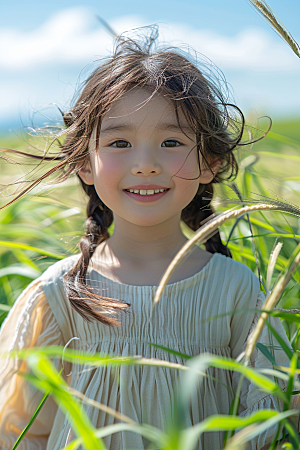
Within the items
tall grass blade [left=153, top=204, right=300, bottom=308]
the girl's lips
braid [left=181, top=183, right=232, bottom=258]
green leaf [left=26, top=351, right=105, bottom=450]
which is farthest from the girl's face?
green leaf [left=26, top=351, right=105, bottom=450]

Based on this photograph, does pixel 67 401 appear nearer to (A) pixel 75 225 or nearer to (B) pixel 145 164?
(B) pixel 145 164

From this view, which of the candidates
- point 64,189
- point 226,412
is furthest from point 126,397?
point 64,189

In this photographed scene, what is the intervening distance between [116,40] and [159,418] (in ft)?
3.39

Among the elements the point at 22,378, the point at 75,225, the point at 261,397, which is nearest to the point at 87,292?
the point at 22,378

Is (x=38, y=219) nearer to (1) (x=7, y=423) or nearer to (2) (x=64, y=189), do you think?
(2) (x=64, y=189)

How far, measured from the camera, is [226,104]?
1.18m

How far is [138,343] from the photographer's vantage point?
3.59ft

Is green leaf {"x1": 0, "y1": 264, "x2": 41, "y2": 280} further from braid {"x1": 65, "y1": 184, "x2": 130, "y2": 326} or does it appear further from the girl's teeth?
the girl's teeth

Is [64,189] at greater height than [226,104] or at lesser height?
lesser

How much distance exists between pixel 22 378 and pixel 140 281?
0.39 meters

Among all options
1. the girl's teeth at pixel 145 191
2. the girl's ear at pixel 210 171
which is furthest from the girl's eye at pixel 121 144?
the girl's ear at pixel 210 171

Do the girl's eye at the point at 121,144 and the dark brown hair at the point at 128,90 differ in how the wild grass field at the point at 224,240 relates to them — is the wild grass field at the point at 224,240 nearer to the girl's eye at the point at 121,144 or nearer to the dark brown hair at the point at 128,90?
the dark brown hair at the point at 128,90

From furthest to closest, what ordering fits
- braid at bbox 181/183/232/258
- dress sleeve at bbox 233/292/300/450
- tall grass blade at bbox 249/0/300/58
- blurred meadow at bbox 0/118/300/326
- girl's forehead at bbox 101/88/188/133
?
blurred meadow at bbox 0/118/300/326 → braid at bbox 181/183/232/258 → girl's forehead at bbox 101/88/188/133 → dress sleeve at bbox 233/292/300/450 → tall grass blade at bbox 249/0/300/58

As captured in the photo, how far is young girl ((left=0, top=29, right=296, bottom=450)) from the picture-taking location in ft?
3.41
